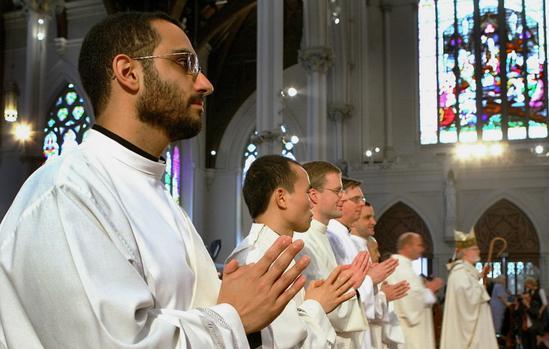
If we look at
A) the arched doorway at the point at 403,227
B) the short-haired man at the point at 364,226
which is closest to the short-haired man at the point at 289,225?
the short-haired man at the point at 364,226

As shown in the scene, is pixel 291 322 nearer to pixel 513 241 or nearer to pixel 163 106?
pixel 163 106

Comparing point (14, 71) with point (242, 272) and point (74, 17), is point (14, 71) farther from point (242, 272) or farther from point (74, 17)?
point (242, 272)

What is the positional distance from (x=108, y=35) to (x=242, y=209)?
24.4 meters

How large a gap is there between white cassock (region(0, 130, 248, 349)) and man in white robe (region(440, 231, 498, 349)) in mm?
7540

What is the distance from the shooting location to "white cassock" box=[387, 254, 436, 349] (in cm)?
713

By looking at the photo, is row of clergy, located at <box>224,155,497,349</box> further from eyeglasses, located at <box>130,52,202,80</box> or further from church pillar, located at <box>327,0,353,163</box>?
church pillar, located at <box>327,0,353,163</box>

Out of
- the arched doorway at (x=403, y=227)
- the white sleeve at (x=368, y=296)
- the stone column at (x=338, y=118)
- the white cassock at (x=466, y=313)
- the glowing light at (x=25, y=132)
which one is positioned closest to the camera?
the white sleeve at (x=368, y=296)

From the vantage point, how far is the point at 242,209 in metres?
25.9

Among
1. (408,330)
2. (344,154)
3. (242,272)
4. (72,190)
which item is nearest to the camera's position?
(72,190)

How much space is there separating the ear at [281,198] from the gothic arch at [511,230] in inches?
675

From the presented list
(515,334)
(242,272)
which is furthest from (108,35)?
(515,334)

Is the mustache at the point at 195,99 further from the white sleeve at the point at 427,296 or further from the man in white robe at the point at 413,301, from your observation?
the white sleeve at the point at 427,296

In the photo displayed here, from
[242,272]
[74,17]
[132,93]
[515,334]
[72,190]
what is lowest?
[515,334]

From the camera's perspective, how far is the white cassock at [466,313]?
8.56m
